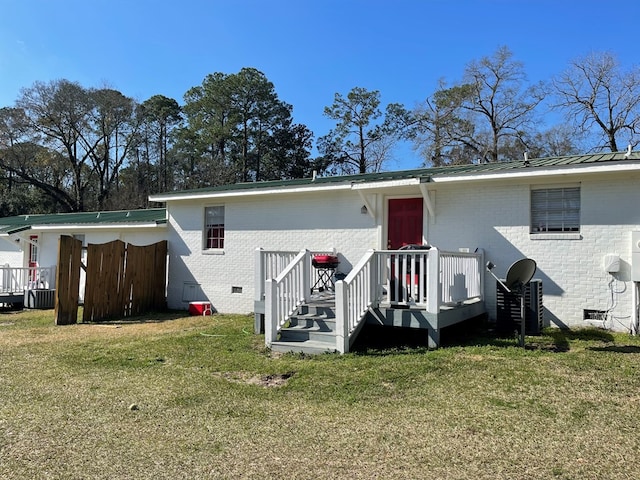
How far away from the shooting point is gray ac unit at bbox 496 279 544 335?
7871 mm

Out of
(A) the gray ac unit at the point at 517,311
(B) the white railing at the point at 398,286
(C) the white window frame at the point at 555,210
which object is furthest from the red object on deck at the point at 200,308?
(C) the white window frame at the point at 555,210

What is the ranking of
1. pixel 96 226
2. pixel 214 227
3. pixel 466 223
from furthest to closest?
1. pixel 96 226
2. pixel 214 227
3. pixel 466 223

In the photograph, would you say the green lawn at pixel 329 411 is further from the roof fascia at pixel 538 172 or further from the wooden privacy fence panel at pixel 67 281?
the wooden privacy fence panel at pixel 67 281

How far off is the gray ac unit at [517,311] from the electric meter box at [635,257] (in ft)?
4.80

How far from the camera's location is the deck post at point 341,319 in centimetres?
661

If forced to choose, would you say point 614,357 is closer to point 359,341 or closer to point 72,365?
point 359,341

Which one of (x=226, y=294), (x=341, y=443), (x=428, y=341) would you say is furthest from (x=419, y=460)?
(x=226, y=294)

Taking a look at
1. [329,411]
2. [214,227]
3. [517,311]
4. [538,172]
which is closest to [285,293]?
[329,411]

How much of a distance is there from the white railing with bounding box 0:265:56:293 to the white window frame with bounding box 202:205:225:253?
5.56 m

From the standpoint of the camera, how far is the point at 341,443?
3834 mm

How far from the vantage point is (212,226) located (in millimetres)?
12594

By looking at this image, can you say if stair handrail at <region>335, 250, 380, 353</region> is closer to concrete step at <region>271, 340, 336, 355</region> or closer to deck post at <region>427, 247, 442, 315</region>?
concrete step at <region>271, 340, 336, 355</region>

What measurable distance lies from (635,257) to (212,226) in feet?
30.7

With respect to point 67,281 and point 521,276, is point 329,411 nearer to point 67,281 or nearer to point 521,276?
point 521,276
